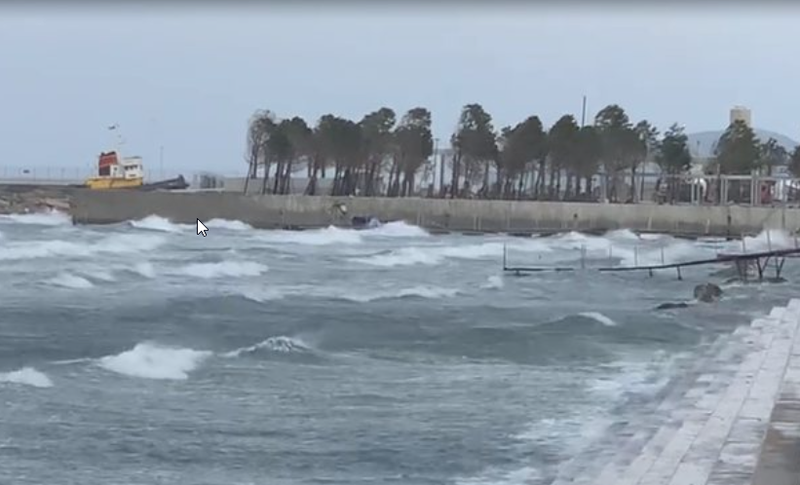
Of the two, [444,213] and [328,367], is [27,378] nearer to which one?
[328,367]

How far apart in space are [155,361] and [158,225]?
3906cm

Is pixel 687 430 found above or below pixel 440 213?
below

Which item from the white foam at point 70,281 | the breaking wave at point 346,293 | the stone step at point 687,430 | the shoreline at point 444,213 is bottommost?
the white foam at point 70,281

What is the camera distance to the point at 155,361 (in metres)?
15.7

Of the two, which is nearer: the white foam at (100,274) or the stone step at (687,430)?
the stone step at (687,430)

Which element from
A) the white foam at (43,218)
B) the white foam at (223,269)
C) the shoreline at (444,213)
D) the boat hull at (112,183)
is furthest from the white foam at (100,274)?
the boat hull at (112,183)

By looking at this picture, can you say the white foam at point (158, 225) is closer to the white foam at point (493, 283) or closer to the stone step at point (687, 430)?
the white foam at point (493, 283)

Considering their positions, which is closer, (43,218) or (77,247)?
(77,247)

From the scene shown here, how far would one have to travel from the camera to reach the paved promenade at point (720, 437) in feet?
28.5

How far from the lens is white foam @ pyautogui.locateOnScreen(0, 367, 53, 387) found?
13875mm

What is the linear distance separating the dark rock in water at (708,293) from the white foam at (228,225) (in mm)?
30927

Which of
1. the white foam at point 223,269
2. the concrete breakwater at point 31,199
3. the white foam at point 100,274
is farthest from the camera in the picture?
the concrete breakwater at point 31,199

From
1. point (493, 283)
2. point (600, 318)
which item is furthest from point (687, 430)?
point (493, 283)

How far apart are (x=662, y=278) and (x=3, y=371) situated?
18.2m
